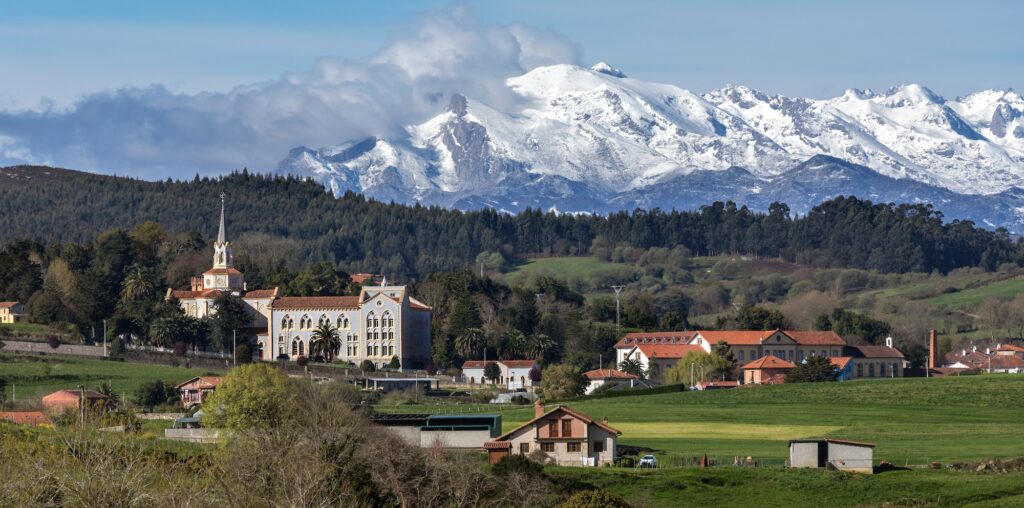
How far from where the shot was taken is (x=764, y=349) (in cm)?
14925

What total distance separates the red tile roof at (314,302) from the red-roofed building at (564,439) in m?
71.5

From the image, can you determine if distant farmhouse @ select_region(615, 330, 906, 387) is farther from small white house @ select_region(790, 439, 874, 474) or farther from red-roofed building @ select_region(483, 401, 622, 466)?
small white house @ select_region(790, 439, 874, 474)

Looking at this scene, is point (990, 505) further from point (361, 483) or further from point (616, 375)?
point (616, 375)

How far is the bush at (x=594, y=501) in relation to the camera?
181ft

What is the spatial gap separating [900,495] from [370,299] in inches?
3475

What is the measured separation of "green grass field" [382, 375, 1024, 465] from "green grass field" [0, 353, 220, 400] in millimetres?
20254

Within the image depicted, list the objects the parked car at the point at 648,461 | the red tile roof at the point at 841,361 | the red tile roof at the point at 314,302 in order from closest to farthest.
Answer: the parked car at the point at 648,461 → the red tile roof at the point at 841,361 → the red tile roof at the point at 314,302

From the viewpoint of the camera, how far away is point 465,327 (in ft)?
492

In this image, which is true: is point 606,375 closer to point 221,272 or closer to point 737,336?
point 737,336

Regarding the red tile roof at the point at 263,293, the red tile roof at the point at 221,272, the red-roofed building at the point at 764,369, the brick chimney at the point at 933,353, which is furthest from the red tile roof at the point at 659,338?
the red tile roof at the point at 221,272

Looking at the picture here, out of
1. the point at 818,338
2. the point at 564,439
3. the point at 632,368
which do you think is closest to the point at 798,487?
the point at 564,439

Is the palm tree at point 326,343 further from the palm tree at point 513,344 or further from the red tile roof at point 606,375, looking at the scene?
the red tile roof at point 606,375

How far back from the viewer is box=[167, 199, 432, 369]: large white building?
147000 millimetres

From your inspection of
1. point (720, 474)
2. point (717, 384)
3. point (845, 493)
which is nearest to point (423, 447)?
point (720, 474)
